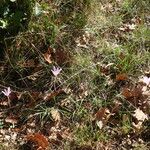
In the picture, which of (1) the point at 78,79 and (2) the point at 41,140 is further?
(1) the point at 78,79

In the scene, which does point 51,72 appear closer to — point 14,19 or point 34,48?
point 34,48

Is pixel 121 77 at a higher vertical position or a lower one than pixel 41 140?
higher

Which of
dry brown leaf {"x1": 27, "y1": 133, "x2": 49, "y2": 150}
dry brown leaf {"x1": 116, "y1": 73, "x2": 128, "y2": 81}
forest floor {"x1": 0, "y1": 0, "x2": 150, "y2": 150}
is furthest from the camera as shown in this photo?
dry brown leaf {"x1": 116, "y1": 73, "x2": 128, "y2": 81}

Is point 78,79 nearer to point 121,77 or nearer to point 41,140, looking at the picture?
point 121,77

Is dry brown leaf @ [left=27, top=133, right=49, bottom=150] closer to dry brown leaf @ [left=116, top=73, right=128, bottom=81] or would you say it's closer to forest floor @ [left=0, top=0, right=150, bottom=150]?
forest floor @ [left=0, top=0, right=150, bottom=150]

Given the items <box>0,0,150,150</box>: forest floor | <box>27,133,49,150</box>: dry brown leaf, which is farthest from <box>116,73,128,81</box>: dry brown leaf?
<box>27,133,49,150</box>: dry brown leaf

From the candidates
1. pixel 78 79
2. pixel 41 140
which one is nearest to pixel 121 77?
pixel 78 79

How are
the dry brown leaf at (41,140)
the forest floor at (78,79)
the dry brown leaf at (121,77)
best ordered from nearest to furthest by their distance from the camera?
1. the dry brown leaf at (41,140)
2. the forest floor at (78,79)
3. the dry brown leaf at (121,77)

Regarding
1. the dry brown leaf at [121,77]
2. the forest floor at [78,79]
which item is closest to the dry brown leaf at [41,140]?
the forest floor at [78,79]

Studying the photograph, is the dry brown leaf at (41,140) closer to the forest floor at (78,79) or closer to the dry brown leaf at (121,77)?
the forest floor at (78,79)

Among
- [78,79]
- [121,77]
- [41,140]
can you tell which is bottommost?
[41,140]
